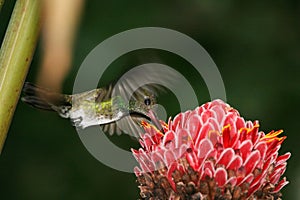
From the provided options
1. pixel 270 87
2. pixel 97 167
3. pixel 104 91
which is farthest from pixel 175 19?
pixel 104 91

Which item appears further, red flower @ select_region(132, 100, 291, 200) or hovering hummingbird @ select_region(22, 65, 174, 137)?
hovering hummingbird @ select_region(22, 65, 174, 137)

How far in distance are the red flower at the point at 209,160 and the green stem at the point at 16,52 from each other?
25 centimetres

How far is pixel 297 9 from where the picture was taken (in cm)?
314

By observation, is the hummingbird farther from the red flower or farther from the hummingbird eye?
the red flower

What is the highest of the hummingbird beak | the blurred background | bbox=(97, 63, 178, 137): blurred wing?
the blurred background

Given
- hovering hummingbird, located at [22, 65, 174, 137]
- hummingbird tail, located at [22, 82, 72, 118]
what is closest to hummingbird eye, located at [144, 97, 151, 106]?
hovering hummingbird, located at [22, 65, 174, 137]

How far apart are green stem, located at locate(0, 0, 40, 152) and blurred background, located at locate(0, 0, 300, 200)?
206 cm

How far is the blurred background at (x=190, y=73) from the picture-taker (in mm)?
2992

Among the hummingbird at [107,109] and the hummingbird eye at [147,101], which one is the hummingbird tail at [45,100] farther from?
the hummingbird eye at [147,101]

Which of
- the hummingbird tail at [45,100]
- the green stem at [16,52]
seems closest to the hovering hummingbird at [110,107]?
the hummingbird tail at [45,100]

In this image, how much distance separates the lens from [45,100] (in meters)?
1.15

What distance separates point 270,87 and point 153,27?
56 cm

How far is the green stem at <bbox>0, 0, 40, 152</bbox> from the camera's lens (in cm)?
88

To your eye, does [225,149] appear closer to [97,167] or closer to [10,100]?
[10,100]
